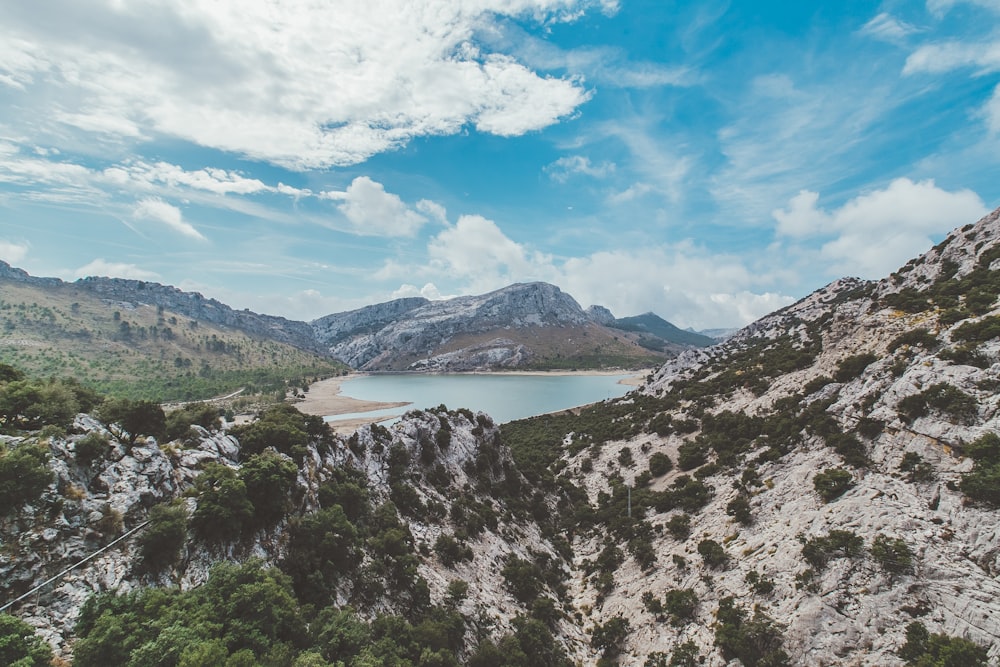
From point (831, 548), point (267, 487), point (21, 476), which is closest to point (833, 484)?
point (831, 548)

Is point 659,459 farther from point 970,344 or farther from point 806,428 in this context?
point 970,344

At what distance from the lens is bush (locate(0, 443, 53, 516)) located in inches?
536

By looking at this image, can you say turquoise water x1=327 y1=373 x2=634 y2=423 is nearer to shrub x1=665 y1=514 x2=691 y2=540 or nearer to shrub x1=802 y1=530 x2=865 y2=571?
shrub x1=665 y1=514 x2=691 y2=540

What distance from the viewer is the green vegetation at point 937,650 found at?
47.4ft

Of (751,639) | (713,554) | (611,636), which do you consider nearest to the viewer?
(751,639)

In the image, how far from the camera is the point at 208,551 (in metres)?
17.9

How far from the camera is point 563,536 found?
132ft

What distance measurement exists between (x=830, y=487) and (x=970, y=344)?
43.5 ft

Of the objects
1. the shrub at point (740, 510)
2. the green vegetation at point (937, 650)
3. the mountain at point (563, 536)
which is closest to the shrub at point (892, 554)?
the mountain at point (563, 536)

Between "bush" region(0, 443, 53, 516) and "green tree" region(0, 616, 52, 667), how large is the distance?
189 inches

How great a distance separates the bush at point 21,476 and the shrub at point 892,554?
36477 mm

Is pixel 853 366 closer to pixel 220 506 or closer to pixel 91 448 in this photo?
pixel 220 506

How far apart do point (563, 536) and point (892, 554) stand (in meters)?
26.8

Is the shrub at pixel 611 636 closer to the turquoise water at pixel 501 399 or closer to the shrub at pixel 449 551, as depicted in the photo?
the shrub at pixel 449 551
